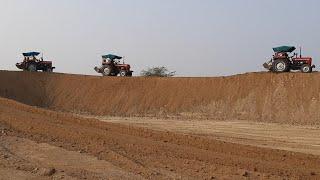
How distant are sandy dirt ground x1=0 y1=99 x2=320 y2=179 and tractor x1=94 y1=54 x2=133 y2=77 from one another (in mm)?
27413

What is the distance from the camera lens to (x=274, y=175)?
1068 cm

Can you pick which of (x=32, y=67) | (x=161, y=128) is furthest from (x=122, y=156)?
(x=32, y=67)

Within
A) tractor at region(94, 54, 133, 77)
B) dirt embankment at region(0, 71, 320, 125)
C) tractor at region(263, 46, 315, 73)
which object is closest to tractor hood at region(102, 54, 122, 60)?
tractor at region(94, 54, 133, 77)

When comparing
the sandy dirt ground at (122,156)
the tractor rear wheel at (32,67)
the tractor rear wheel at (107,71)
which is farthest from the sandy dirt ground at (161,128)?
the tractor rear wheel at (32,67)

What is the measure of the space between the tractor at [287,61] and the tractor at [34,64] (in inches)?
799

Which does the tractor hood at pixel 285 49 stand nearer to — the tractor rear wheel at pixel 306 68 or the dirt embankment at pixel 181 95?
the tractor rear wheel at pixel 306 68

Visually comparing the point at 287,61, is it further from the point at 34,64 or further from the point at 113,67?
the point at 34,64

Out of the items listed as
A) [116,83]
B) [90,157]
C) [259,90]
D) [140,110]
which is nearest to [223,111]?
[259,90]

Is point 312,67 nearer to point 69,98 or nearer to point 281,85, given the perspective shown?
point 281,85

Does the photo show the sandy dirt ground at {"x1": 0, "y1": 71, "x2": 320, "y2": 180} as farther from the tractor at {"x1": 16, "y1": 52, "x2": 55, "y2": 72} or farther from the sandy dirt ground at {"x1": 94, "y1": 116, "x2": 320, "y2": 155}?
the tractor at {"x1": 16, "y1": 52, "x2": 55, "y2": 72}

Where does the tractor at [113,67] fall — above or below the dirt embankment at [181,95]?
above

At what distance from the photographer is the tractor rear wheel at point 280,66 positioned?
3609 centimetres

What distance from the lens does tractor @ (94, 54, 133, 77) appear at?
142 feet

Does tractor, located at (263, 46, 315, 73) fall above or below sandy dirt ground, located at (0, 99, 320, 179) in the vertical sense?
above
